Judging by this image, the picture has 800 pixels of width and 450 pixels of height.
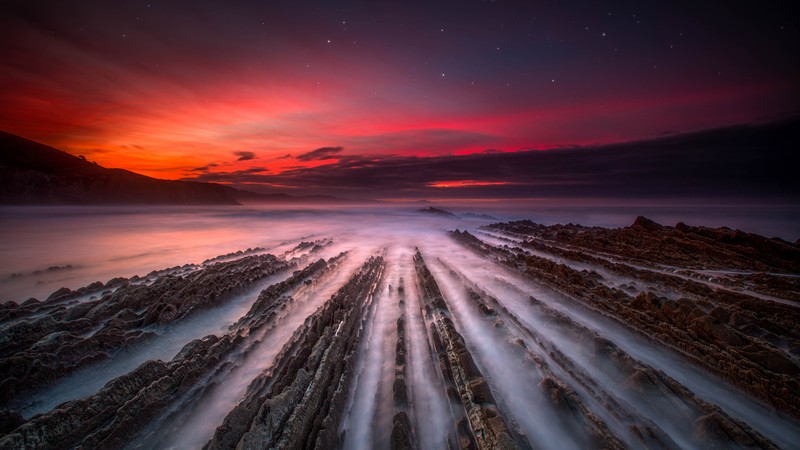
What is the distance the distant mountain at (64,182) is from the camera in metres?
84.0

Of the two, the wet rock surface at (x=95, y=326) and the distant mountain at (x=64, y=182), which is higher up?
the distant mountain at (x=64, y=182)

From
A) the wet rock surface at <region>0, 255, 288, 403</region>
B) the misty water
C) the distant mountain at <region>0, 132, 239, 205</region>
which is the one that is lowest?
the misty water

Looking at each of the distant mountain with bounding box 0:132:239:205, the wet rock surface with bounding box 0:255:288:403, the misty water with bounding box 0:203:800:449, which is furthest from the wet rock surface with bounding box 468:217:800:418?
the distant mountain with bounding box 0:132:239:205

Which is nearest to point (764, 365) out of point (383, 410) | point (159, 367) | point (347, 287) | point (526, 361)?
point (526, 361)

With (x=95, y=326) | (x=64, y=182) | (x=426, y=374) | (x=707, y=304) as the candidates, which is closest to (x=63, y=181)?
(x=64, y=182)

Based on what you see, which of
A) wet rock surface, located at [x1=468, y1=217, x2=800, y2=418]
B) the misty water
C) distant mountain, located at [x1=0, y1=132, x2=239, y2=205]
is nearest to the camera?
the misty water

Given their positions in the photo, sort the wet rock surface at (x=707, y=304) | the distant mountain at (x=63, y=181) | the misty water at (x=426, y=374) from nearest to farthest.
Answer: the misty water at (x=426, y=374) < the wet rock surface at (x=707, y=304) < the distant mountain at (x=63, y=181)

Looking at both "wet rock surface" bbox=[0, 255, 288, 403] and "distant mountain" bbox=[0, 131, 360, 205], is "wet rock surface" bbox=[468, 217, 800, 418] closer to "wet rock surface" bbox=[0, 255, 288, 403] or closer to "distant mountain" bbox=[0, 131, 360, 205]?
"wet rock surface" bbox=[0, 255, 288, 403]

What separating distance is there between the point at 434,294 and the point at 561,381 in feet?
12.3

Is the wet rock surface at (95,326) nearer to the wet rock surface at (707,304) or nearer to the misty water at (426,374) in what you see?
the misty water at (426,374)

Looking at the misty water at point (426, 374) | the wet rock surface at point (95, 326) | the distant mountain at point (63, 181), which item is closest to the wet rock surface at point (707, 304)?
the misty water at point (426, 374)

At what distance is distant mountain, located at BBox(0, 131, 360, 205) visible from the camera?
84.0 meters

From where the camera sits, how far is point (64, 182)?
94938 mm

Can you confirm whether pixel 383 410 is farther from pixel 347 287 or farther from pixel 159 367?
pixel 347 287
